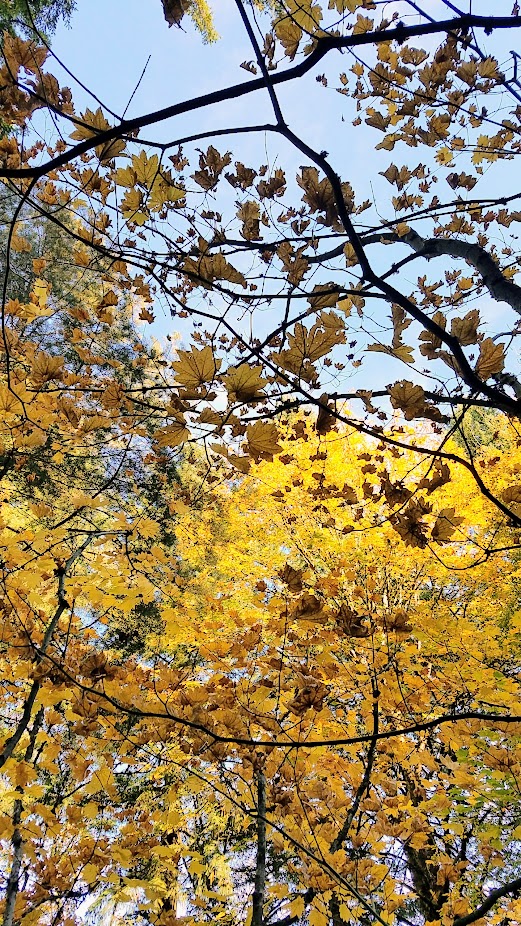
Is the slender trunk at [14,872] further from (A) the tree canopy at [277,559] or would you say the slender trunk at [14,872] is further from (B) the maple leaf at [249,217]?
(B) the maple leaf at [249,217]

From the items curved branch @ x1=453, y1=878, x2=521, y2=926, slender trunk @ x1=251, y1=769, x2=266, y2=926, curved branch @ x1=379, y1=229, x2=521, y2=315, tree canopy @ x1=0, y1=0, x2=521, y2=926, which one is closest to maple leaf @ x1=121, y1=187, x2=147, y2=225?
tree canopy @ x1=0, y1=0, x2=521, y2=926

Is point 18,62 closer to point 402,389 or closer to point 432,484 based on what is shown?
point 402,389

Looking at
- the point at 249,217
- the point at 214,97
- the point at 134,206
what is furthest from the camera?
the point at 249,217

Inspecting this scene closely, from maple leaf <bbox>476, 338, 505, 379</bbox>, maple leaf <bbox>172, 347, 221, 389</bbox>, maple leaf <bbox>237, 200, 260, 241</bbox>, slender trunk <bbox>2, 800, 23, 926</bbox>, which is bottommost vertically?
slender trunk <bbox>2, 800, 23, 926</bbox>

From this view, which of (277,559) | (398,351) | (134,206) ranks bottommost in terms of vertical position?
(398,351)

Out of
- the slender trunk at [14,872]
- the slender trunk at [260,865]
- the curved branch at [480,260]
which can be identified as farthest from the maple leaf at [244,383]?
the slender trunk at [14,872]

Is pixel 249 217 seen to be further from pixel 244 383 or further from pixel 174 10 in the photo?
pixel 244 383

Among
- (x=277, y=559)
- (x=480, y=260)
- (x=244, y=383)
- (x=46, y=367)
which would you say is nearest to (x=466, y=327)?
(x=244, y=383)

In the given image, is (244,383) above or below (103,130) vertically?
below

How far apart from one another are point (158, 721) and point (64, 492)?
6.34 m

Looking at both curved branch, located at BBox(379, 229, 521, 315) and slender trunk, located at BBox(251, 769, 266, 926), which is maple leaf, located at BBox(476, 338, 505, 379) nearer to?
curved branch, located at BBox(379, 229, 521, 315)

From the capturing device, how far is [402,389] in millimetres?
996

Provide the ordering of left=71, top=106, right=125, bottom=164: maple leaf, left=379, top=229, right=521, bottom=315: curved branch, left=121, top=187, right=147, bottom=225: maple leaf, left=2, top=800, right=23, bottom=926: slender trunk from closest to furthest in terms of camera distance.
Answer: left=71, top=106, right=125, bottom=164: maple leaf → left=121, top=187, right=147, bottom=225: maple leaf → left=379, top=229, right=521, bottom=315: curved branch → left=2, top=800, right=23, bottom=926: slender trunk

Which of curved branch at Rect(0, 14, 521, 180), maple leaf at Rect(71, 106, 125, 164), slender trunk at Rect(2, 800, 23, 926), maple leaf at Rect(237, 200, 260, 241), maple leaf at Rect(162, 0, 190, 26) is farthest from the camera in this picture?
slender trunk at Rect(2, 800, 23, 926)
